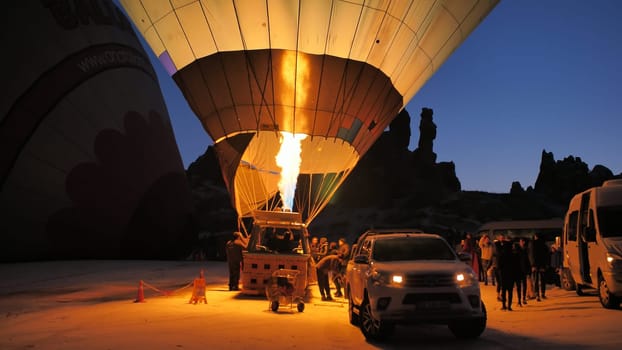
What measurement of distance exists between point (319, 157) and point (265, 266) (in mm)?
4109

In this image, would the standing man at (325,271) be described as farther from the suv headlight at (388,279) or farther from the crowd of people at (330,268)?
the suv headlight at (388,279)

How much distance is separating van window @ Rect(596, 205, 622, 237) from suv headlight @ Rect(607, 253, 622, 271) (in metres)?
0.58

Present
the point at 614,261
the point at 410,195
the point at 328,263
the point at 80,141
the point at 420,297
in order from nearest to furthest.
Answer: the point at 420,297, the point at 614,261, the point at 328,263, the point at 80,141, the point at 410,195

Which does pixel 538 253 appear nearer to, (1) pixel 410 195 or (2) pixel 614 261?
(2) pixel 614 261

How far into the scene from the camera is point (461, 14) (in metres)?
13.0

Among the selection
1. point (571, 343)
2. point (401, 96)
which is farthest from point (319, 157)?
point (571, 343)

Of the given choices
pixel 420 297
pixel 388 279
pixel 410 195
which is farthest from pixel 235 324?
pixel 410 195

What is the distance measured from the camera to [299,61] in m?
13.0

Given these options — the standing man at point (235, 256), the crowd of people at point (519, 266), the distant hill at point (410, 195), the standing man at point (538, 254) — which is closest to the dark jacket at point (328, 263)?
the standing man at point (235, 256)

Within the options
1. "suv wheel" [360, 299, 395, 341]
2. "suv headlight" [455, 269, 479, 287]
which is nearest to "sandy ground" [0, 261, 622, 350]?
"suv wheel" [360, 299, 395, 341]

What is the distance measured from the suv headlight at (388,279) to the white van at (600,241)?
4.66 meters

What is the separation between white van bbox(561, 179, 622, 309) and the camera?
360 inches

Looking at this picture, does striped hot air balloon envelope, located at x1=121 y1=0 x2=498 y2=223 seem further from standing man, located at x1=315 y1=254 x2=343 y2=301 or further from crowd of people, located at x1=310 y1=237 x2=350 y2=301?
standing man, located at x1=315 y1=254 x2=343 y2=301

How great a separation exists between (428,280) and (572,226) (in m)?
6.88
